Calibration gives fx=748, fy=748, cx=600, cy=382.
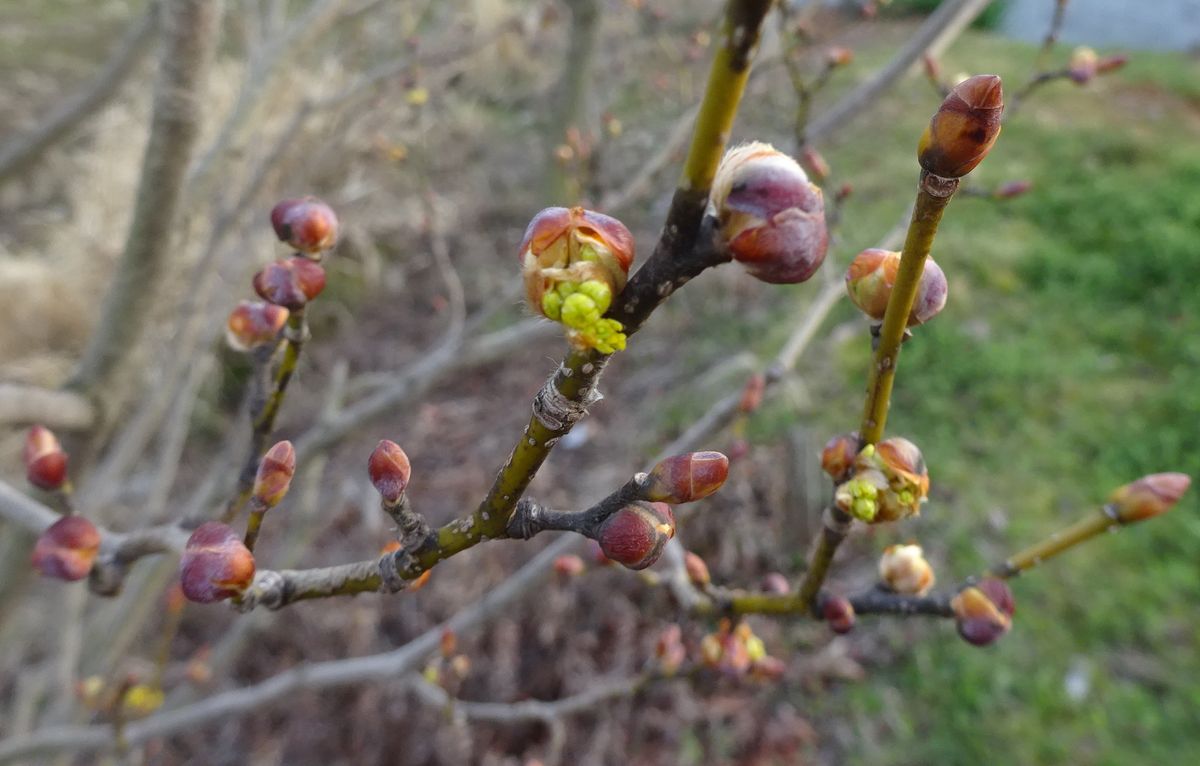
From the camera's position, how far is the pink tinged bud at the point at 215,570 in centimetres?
64

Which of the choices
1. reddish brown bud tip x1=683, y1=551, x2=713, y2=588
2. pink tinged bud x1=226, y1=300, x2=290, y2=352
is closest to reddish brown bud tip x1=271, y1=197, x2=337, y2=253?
pink tinged bud x1=226, y1=300, x2=290, y2=352

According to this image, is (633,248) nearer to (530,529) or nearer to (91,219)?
(530,529)

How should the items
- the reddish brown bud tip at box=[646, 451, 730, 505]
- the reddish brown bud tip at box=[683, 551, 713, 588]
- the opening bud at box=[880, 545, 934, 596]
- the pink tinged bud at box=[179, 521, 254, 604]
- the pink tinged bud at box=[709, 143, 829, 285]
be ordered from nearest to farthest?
the pink tinged bud at box=[709, 143, 829, 285] → the reddish brown bud tip at box=[646, 451, 730, 505] → the pink tinged bud at box=[179, 521, 254, 604] → the opening bud at box=[880, 545, 934, 596] → the reddish brown bud tip at box=[683, 551, 713, 588]

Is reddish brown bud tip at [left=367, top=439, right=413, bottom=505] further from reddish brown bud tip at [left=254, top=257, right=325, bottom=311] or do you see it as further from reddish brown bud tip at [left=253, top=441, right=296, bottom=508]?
reddish brown bud tip at [left=254, top=257, right=325, bottom=311]

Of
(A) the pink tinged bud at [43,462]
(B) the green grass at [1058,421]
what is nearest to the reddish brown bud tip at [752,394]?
(A) the pink tinged bud at [43,462]

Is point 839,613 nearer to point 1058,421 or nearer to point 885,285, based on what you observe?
point 885,285

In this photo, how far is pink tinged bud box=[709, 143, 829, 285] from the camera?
379 millimetres

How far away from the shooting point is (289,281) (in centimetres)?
75

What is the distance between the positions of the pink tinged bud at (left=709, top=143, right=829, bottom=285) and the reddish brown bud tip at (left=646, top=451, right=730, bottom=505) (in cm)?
18

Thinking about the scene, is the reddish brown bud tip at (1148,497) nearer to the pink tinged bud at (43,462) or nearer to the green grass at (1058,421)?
the pink tinged bud at (43,462)

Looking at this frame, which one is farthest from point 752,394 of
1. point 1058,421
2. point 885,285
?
point 1058,421

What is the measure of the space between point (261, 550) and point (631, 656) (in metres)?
2.18

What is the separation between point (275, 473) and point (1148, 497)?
0.84m

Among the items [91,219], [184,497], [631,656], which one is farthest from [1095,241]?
[91,219]
